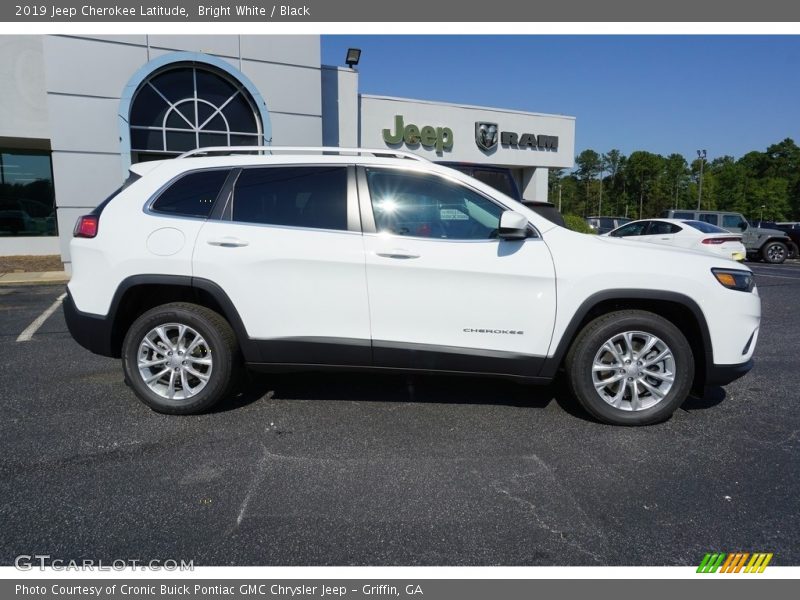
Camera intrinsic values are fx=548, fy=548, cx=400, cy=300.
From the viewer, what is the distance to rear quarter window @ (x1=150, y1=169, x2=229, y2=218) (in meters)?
3.98

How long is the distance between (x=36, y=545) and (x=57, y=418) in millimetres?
1742

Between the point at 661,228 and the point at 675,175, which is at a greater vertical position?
Result: the point at 675,175

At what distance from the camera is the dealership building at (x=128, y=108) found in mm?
12023

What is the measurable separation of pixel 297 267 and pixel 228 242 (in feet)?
1.75

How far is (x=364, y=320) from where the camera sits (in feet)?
12.4

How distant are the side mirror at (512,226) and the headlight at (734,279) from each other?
53.0 inches

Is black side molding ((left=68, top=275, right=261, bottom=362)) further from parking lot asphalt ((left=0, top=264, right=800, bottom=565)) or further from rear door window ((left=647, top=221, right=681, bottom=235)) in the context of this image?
rear door window ((left=647, top=221, right=681, bottom=235))

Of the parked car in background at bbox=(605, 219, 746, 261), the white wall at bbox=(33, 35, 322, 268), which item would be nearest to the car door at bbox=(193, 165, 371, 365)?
the white wall at bbox=(33, 35, 322, 268)

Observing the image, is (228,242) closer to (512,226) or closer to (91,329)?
(91,329)

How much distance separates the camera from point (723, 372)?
3748 mm

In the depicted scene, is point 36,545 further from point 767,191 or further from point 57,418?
point 767,191

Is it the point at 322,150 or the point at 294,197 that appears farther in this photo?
the point at 322,150

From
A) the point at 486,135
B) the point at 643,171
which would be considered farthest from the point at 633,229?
the point at 643,171

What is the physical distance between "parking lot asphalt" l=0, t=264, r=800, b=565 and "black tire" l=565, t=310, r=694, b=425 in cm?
12
